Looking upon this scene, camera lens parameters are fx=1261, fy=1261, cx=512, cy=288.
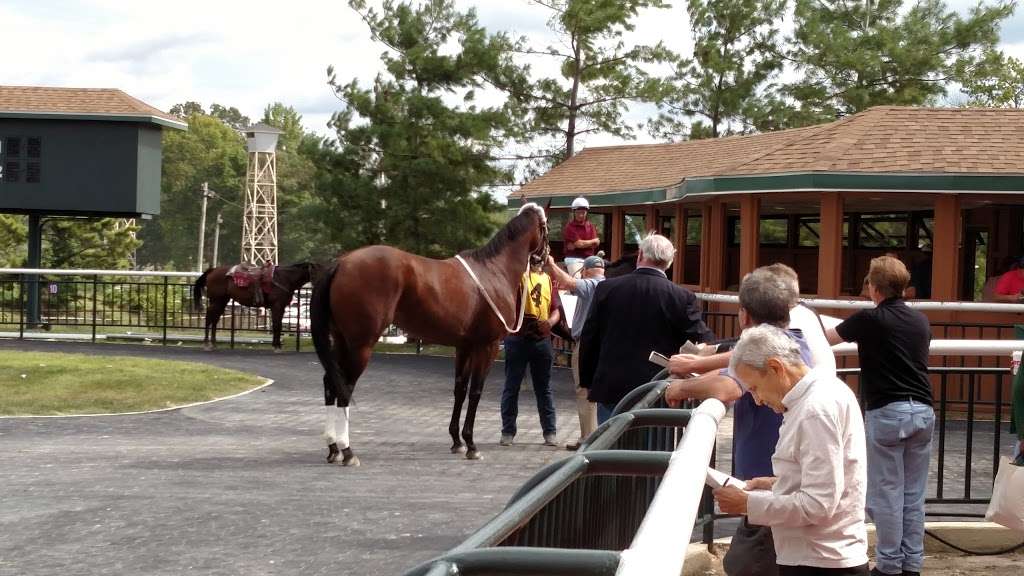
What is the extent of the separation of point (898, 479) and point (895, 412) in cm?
36

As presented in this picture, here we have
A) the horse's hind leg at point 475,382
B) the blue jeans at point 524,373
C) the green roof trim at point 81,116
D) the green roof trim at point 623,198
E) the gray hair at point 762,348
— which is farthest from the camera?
the green roof trim at point 81,116

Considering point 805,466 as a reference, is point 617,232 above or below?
above

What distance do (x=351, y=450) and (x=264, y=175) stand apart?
57.2 metres

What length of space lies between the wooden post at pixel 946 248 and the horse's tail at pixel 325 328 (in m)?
8.97

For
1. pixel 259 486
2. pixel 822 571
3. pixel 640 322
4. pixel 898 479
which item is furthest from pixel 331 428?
pixel 822 571

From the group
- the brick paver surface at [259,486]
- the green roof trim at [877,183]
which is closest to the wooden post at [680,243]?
the green roof trim at [877,183]

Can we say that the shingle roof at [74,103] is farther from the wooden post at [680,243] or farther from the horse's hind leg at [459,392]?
the horse's hind leg at [459,392]

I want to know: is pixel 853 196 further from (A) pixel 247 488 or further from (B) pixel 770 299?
(B) pixel 770 299

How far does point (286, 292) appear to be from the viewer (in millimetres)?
24109

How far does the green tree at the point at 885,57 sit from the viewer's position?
34.3 meters

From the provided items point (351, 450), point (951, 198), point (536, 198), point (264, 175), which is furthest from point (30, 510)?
point (264, 175)

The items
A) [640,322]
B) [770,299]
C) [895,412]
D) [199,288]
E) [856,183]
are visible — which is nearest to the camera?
[770,299]

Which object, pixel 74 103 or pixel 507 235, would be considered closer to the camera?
pixel 507 235

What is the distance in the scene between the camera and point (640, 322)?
780 centimetres
